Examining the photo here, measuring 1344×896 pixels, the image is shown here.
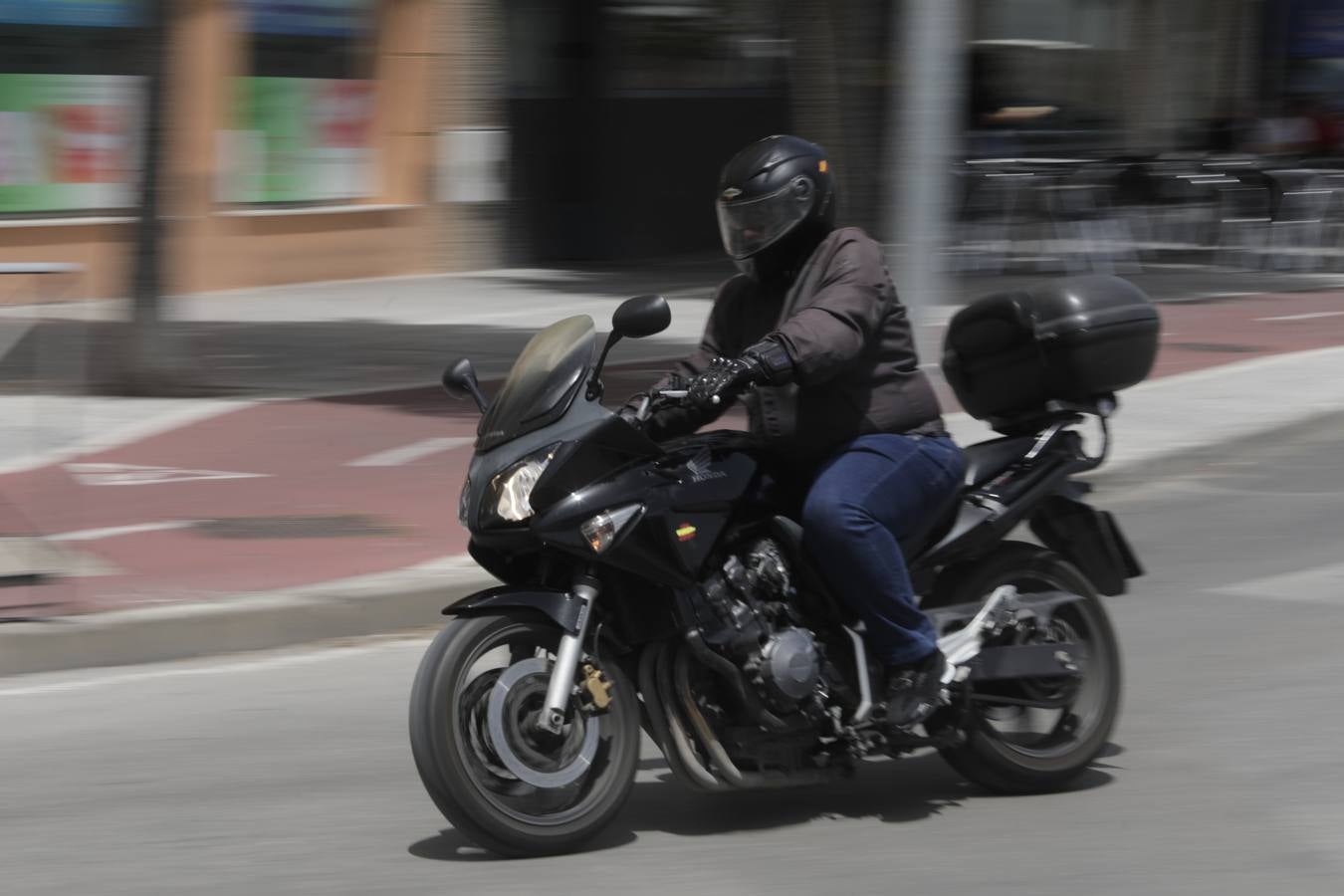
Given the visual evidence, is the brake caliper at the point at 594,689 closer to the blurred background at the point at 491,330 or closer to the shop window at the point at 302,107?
the blurred background at the point at 491,330

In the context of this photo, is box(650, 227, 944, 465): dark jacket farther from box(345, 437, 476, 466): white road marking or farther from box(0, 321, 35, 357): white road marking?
box(345, 437, 476, 466): white road marking

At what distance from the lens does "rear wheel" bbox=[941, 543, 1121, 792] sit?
5031mm

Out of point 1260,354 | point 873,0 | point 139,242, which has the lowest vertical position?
point 1260,354

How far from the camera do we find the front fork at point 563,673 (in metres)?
4.41

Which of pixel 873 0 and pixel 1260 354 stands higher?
pixel 873 0

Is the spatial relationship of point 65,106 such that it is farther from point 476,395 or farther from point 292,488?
point 476,395

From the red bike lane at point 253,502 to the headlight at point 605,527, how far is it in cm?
301

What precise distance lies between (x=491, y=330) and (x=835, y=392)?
35.5 feet

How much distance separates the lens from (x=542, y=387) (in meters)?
4.43

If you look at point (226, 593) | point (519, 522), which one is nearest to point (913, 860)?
point (519, 522)

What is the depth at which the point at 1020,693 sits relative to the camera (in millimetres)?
5090

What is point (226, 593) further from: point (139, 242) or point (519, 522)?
point (139, 242)

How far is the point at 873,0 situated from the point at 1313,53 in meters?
14.1

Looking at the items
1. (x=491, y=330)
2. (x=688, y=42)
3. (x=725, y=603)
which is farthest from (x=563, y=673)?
(x=688, y=42)
